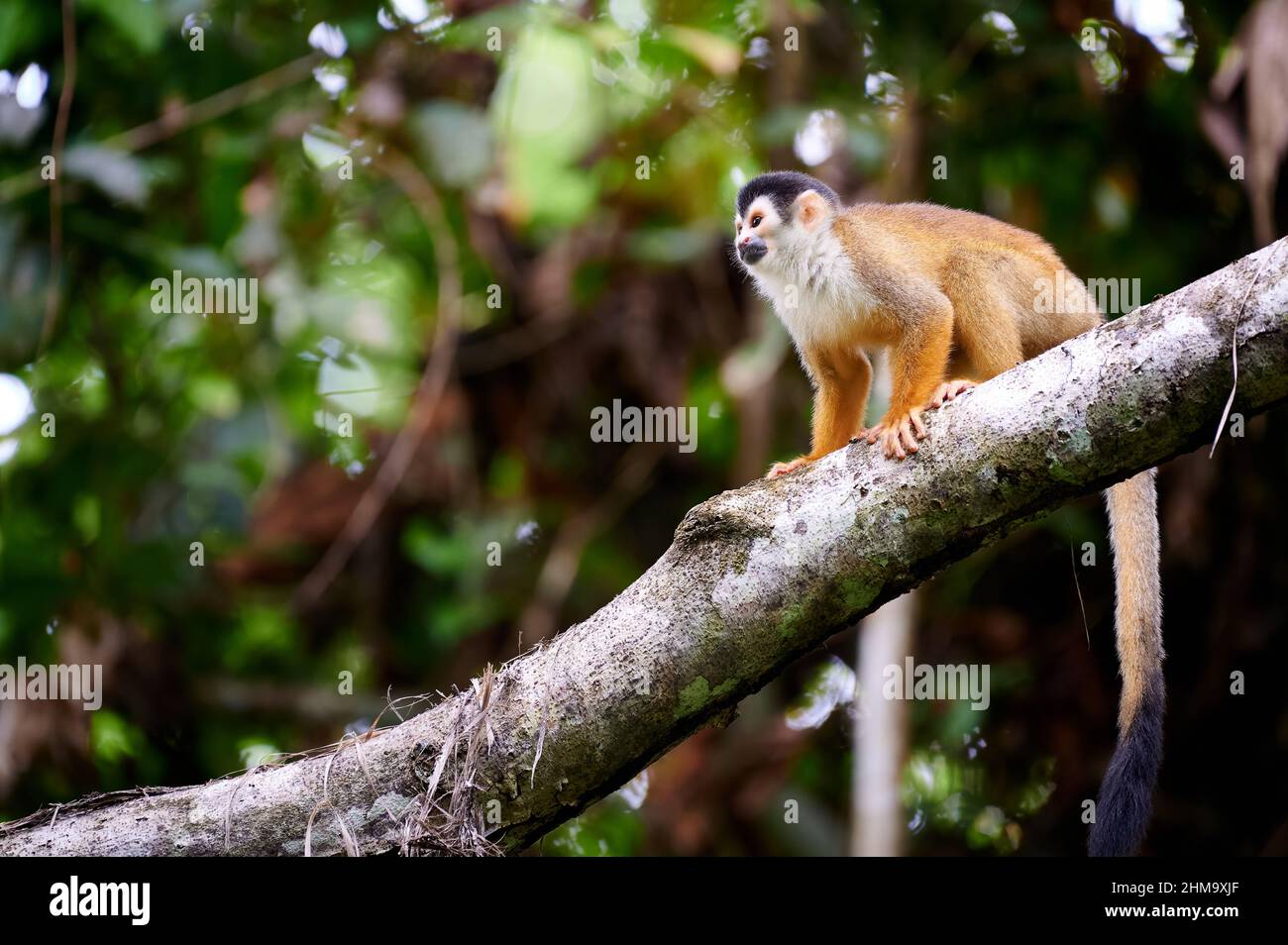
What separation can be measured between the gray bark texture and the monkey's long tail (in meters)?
0.84

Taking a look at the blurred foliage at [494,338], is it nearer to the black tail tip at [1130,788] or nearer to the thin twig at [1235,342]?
the black tail tip at [1130,788]

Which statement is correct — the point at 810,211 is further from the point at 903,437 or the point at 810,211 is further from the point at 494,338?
the point at 494,338

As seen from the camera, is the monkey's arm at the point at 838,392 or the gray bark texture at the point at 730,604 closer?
the gray bark texture at the point at 730,604

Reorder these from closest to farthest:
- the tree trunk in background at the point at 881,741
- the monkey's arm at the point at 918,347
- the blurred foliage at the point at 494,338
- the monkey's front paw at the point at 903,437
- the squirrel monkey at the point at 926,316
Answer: the monkey's front paw at the point at 903,437
the squirrel monkey at the point at 926,316
the monkey's arm at the point at 918,347
the tree trunk in background at the point at 881,741
the blurred foliage at the point at 494,338

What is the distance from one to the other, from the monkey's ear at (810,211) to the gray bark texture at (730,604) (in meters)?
1.55

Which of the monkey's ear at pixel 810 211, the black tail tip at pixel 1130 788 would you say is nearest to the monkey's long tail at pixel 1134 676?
the black tail tip at pixel 1130 788

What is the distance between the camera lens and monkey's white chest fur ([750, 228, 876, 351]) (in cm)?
381

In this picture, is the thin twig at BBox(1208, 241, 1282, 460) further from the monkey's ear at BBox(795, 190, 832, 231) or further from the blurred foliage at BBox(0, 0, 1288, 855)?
the blurred foliage at BBox(0, 0, 1288, 855)

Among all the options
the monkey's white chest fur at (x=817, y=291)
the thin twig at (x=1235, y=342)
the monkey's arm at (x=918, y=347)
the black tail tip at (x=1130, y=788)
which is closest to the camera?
the thin twig at (x=1235, y=342)

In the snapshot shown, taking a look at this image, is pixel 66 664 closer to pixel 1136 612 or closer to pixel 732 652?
pixel 732 652

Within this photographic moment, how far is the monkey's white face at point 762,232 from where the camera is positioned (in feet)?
13.2

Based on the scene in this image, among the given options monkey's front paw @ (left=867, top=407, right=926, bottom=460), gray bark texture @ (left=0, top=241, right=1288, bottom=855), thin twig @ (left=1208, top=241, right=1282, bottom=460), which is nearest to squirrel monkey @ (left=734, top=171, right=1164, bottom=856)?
monkey's front paw @ (left=867, top=407, right=926, bottom=460)

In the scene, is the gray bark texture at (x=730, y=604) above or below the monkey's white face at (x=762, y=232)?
below
